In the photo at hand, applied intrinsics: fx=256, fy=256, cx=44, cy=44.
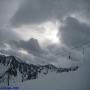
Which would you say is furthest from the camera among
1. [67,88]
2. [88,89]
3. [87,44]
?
[87,44]

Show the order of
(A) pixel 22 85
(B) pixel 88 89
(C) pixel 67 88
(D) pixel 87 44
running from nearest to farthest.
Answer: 1. (B) pixel 88 89
2. (C) pixel 67 88
3. (A) pixel 22 85
4. (D) pixel 87 44

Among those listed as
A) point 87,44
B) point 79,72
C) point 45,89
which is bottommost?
point 45,89

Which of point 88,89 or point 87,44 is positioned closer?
point 88,89

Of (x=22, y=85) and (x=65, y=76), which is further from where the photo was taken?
(x=22, y=85)

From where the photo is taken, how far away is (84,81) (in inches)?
1703

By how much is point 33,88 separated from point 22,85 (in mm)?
3775

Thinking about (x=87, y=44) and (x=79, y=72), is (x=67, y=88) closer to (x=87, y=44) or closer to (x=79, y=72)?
(x=79, y=72)

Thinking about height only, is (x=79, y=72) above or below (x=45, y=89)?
above

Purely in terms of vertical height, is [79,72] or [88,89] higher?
[79,72]

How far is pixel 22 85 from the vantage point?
4819 cm

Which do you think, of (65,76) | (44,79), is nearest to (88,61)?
(65,76)

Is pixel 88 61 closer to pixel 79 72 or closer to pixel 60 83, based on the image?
pixel 79 72

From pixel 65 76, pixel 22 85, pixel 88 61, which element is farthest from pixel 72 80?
pixel 22 85

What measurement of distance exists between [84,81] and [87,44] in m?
12.4
